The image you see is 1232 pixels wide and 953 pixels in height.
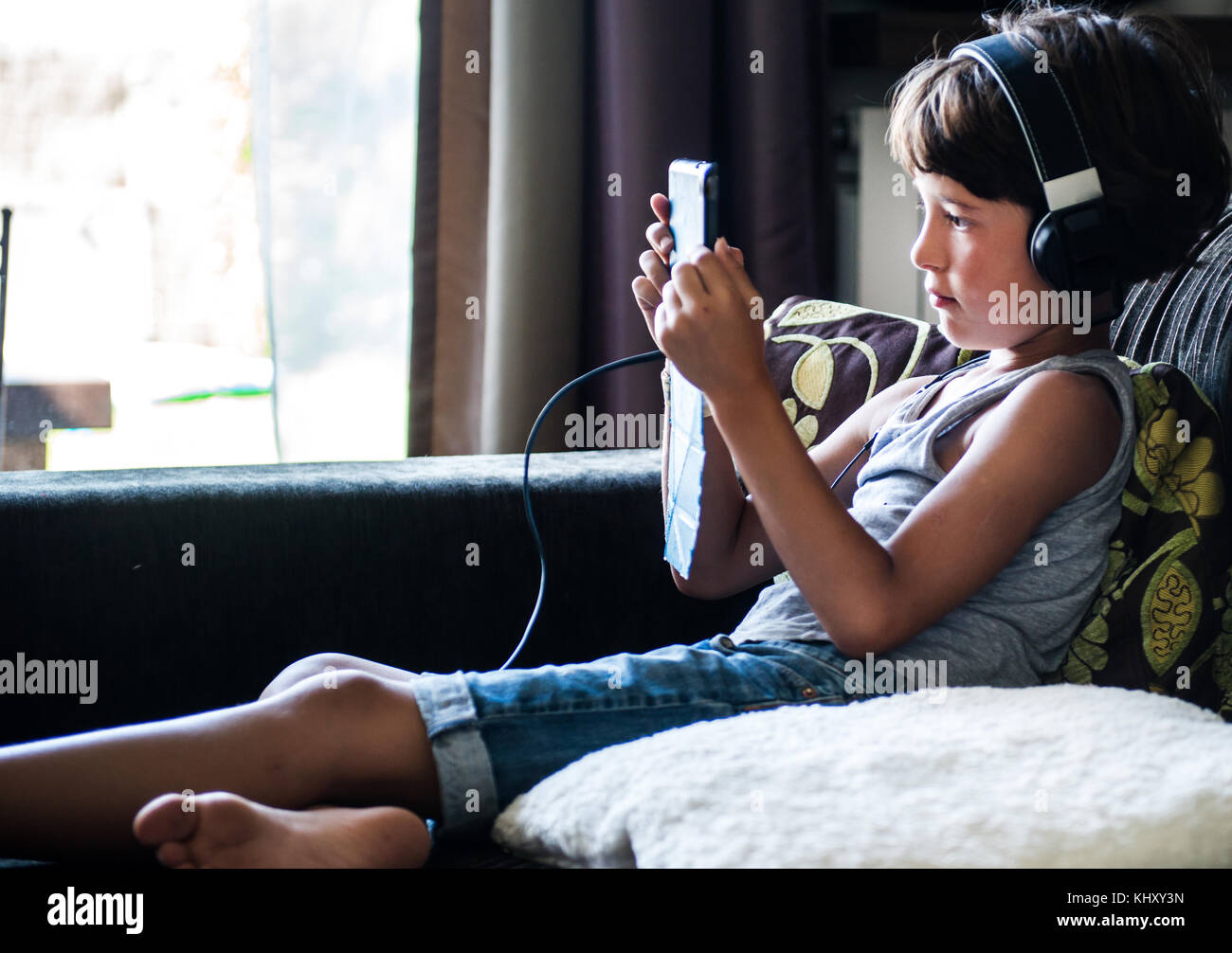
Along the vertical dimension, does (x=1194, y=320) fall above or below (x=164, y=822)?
above

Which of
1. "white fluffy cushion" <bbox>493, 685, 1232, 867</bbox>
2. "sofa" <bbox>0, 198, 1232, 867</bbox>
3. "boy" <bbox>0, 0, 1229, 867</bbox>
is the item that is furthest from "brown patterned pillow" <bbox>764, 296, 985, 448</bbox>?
Result: "white fluffy cushion" <bbox>493, 685, 1232, 867</bbox>

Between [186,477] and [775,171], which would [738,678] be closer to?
[186,477]

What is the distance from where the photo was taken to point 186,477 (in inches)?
43.1

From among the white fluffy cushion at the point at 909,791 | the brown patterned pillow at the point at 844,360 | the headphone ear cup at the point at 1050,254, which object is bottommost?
the white fluffy cushion at the point at 909,791

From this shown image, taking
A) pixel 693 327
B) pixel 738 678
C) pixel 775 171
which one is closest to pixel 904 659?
pixel 738 678

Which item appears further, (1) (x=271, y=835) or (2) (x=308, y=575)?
(2) (x=308, y=575)

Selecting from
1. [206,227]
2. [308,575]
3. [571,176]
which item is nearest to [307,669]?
[308,575]

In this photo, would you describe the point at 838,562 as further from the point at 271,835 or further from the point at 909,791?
the point at 271,835

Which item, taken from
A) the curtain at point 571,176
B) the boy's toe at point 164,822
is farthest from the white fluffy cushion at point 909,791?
the curtain at point 571,176

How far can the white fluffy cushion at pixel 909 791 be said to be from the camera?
606 millimetres

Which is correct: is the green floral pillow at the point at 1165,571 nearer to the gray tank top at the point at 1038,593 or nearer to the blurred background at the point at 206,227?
the gray tank top at the point at 1038,593

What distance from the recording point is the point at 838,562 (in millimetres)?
787

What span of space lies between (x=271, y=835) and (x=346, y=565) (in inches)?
17.3

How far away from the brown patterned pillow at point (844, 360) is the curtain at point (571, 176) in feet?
1.79
